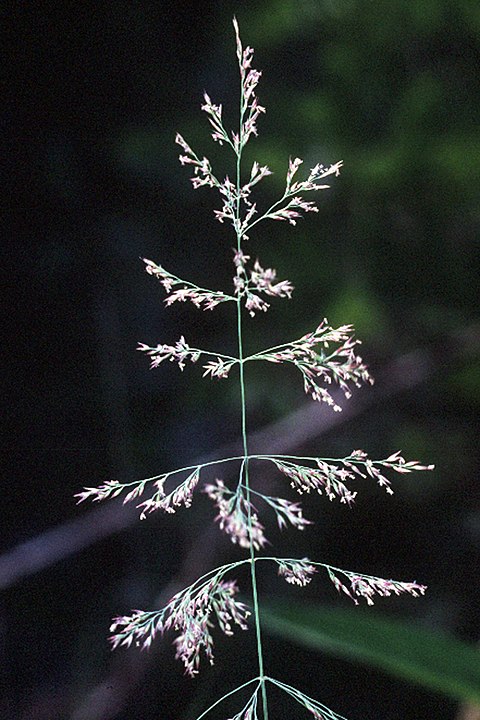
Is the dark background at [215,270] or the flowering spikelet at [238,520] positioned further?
the dark background at [215,270]

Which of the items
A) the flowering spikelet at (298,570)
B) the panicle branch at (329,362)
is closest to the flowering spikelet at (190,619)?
the flowering spikelet at (298,570)

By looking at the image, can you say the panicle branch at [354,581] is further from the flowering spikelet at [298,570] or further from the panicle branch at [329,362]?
the panicle branch at [329,362]

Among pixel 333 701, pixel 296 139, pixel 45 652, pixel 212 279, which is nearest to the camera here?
pixel 333 701

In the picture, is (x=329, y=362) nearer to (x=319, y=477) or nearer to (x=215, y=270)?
(x=319, y=477)

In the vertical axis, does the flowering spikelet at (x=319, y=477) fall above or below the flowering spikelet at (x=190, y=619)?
above

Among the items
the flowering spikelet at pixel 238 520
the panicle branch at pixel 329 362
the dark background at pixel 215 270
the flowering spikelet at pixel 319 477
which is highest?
the dark background at pixel 215 270

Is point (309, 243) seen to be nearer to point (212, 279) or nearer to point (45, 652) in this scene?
point (212, 279)

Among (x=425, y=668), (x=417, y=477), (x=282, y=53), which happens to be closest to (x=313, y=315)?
(x=417, y=477)

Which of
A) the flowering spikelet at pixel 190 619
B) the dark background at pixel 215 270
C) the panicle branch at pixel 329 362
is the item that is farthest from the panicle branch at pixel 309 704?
the dark background at pixel 215 270

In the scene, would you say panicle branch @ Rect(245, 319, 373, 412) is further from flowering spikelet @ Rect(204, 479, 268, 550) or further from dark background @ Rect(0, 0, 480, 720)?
dark background @ Rect(0, 0, 480, 720)
